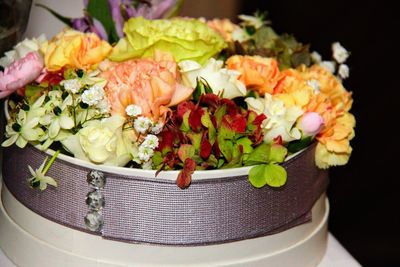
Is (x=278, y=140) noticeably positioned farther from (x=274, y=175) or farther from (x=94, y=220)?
(x=94, y=220)

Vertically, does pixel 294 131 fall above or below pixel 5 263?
above

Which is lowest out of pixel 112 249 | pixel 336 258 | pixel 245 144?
pixel 336 258

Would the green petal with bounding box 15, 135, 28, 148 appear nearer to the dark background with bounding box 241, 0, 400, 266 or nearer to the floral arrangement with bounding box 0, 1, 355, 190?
the floral arrangement with bounding box 0, 1, 355, 190

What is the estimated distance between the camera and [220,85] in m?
0.85

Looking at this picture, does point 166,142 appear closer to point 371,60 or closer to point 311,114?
point 311,114

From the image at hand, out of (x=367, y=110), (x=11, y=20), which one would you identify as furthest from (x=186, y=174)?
(x=367, y=110)

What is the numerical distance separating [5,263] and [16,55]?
261 millimetres

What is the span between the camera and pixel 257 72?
91cm

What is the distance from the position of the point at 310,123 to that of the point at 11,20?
17.2 inches

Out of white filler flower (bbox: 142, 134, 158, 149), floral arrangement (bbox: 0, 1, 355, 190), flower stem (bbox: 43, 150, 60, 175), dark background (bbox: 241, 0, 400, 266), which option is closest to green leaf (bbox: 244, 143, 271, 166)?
floral arrangement (bbox: 0, 1, 355, 190)

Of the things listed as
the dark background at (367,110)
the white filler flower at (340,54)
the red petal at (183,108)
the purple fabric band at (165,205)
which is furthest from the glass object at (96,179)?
the dark background at (367,110)

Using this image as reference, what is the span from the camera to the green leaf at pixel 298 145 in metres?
0.89

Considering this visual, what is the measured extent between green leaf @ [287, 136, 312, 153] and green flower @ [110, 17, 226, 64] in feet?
0.50

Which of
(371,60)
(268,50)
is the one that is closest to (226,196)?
(268,50)
